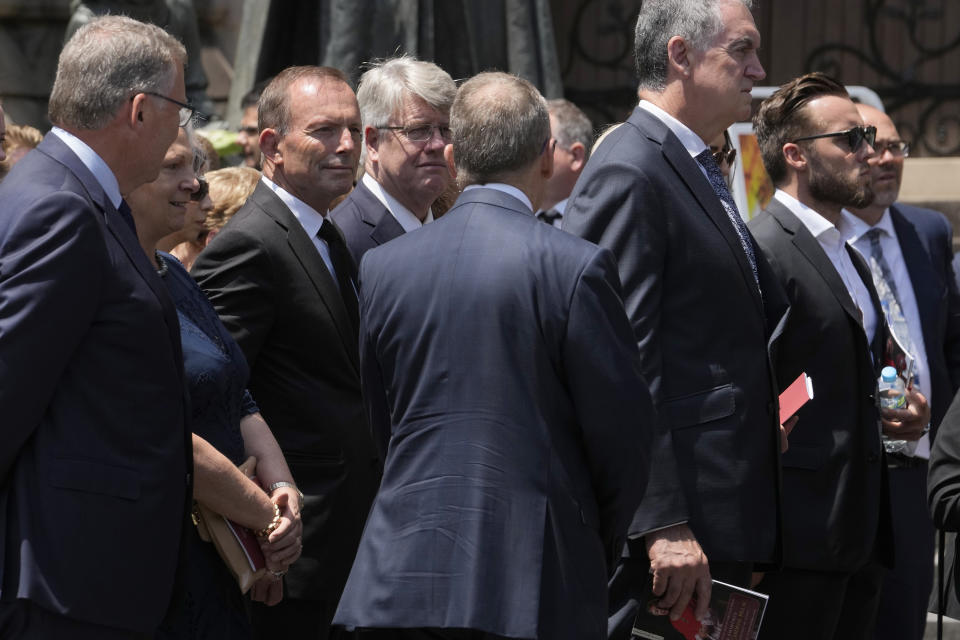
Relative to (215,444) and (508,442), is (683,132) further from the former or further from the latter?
(215,444)

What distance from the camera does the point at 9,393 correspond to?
113 inches

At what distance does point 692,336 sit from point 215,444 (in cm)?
112

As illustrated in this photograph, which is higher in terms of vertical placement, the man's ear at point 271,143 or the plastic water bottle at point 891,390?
the man's ear at point 271,143

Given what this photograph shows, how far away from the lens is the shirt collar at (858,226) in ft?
18.1

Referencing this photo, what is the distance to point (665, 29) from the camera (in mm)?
3760

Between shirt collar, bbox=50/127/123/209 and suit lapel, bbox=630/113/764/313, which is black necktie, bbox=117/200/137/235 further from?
suit lapel, bbox=630/113/764/313

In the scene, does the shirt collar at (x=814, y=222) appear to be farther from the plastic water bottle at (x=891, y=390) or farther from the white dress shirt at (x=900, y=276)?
the white dress shirt at (x=900, y=276)

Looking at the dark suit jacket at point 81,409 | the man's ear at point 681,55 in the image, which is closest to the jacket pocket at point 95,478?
the dark suit jacket at point 81,409

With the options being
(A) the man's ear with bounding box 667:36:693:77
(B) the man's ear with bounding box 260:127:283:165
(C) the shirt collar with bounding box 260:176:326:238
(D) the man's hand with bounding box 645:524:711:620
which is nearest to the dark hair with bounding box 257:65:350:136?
(B) the man's ear with bounding box 260:127:283:165

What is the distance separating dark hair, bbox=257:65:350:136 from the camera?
4426 mm

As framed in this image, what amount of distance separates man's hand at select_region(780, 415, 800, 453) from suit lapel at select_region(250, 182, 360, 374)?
1.14 meters

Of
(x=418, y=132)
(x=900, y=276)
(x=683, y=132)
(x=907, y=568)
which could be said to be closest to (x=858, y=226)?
(x=900, y=276)

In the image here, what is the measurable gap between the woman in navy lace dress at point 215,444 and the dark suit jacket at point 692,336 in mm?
844

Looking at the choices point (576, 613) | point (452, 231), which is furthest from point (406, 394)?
point (576, 613)
